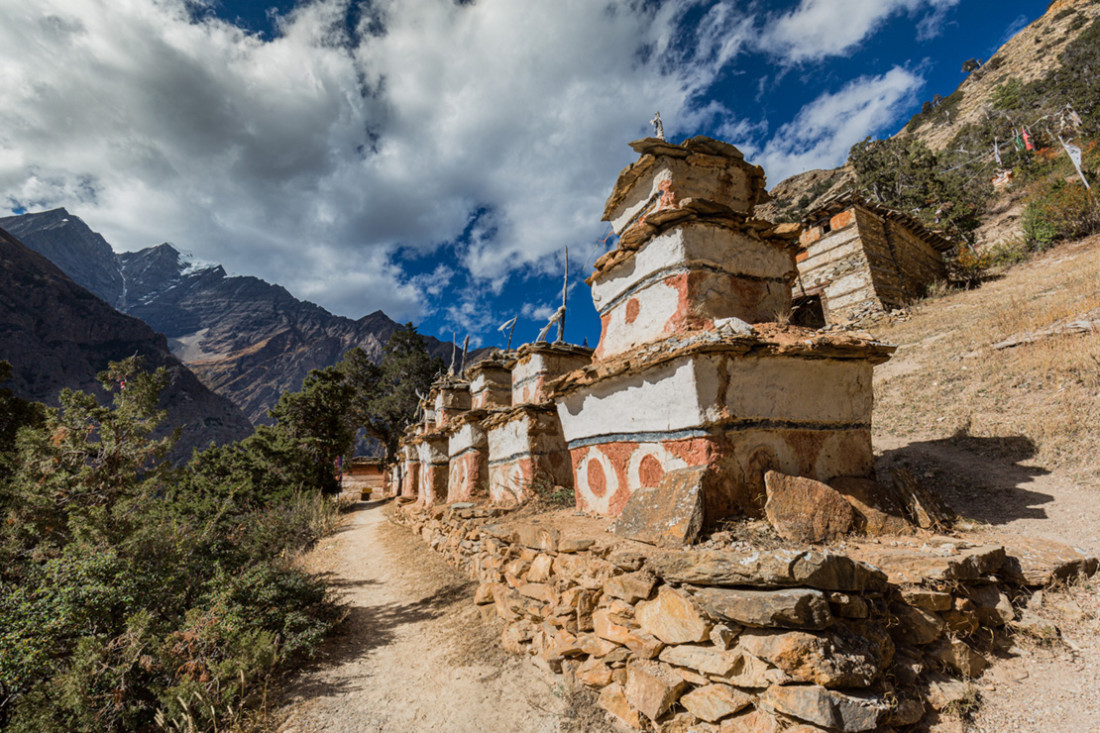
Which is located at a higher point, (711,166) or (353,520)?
(711,166)

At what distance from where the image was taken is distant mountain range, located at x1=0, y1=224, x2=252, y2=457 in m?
56.0

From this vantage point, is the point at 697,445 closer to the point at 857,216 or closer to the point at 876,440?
the point at 876,440

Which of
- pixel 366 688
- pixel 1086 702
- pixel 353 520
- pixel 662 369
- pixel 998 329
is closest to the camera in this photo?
pixel 1086 702

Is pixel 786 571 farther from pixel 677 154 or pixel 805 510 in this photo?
pixel 677 154

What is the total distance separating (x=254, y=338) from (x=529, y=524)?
479ft

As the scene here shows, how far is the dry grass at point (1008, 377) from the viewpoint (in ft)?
19.4

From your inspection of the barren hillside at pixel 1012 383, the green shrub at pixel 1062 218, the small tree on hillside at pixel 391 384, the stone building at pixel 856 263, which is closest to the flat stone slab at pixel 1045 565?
the barren hillside at pixel 1012 383

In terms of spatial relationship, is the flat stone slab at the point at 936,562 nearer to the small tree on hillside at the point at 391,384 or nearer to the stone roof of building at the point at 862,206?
the stone roof of building at the point at 862,206

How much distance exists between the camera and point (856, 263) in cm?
1655

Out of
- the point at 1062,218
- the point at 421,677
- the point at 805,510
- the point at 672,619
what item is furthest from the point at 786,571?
the point at 1062,218

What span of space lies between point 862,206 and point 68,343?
92.1 meters

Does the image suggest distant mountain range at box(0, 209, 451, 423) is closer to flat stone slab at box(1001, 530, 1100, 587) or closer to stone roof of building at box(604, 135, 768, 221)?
stone roof of building at box(604, 135, 768, 221)

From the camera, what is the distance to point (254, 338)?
4887 inches

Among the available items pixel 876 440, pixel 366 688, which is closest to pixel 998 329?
pixel 876 440
